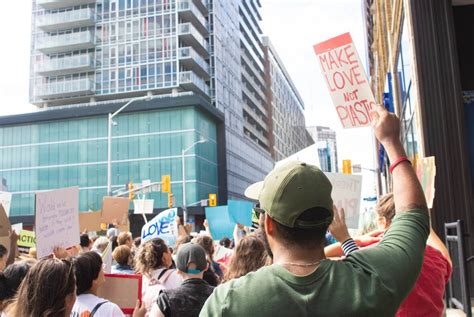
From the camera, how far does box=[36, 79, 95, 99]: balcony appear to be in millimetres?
67938

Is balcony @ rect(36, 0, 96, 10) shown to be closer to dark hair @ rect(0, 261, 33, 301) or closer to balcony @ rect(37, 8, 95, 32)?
balcony @ rect(37, 8, 95, 32)

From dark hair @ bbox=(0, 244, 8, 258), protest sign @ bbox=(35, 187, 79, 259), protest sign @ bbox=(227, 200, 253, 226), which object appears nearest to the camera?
dark hair @ bbox=(0, 244, 8, 258)

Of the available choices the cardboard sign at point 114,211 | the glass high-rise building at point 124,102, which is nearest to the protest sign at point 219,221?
the cardboard sign at point 114,211

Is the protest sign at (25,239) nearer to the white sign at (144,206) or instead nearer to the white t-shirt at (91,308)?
the white t-shirt at (91,308)

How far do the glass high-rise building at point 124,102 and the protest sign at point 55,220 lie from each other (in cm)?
5227

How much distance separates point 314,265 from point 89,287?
8.61 ft

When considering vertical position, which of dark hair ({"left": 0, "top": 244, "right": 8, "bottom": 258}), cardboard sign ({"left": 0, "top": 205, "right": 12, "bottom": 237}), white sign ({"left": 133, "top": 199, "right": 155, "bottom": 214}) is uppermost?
white sign ({"left": 133, "top": 199, "right": 155, "bottom": 214})

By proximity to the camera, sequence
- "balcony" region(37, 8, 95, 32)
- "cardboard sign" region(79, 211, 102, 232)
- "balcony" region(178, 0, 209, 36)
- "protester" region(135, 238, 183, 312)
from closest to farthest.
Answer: "protester" region(135, 238, 183, 312)
"cardboard sign" region(79, 211, 102, 232)
"balcony" region(178, 0, 209, 36)
"balcony" region(37, 8, 95, 32)

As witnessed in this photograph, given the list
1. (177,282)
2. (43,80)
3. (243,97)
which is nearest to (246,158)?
(243,97)

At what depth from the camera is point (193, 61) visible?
215 feet

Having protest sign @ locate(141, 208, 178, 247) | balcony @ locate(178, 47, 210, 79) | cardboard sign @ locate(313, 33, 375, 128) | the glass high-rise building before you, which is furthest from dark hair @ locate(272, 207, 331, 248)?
balcony @ locate(178, 47, 210, 79)

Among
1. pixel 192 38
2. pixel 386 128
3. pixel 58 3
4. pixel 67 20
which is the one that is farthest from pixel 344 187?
pixel 58 3

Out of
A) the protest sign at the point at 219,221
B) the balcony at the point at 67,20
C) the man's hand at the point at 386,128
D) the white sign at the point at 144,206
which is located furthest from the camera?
the balcony at the point at 67,20

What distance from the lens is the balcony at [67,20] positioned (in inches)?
2726
